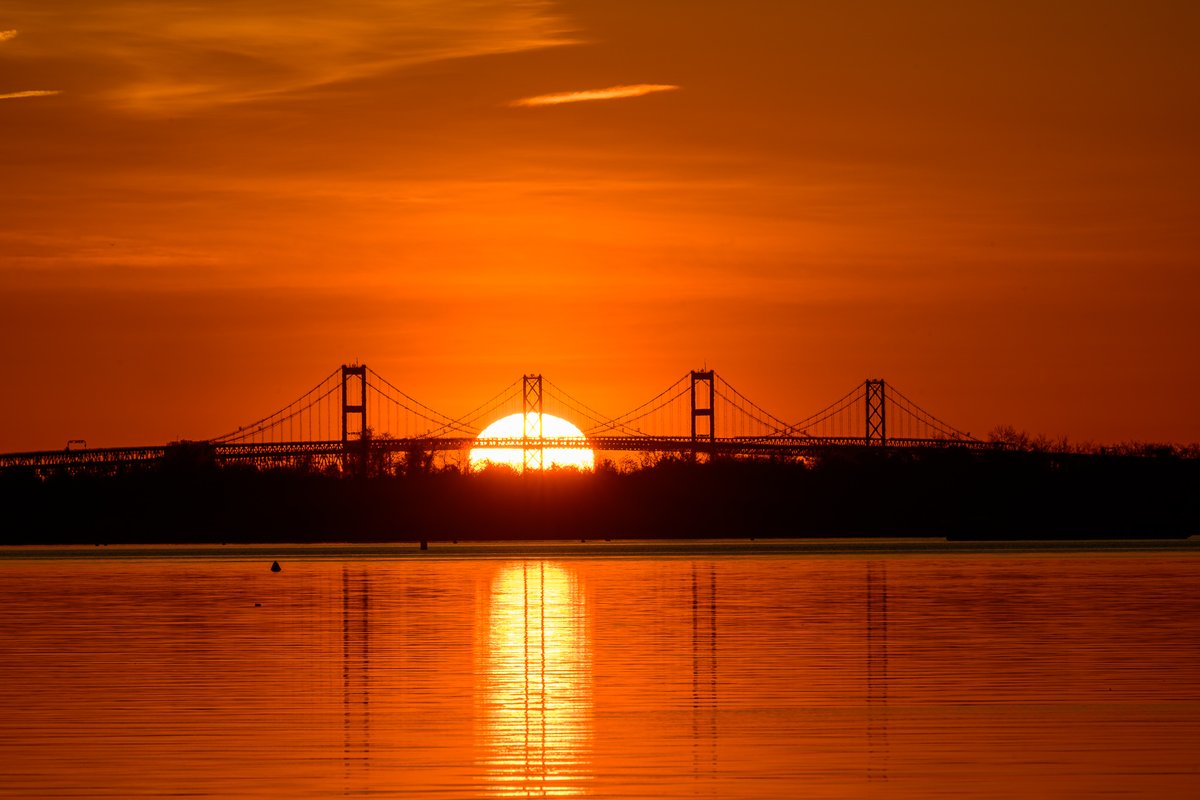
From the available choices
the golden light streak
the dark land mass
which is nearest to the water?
the golden light streak

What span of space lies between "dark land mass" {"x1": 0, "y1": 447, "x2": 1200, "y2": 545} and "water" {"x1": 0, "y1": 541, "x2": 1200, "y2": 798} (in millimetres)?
63554

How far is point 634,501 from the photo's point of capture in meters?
111

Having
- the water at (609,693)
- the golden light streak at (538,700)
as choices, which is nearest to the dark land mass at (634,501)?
the water at (609,693)

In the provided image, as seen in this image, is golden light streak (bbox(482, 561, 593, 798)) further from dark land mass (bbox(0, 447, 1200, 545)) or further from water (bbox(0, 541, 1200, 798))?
dark land mass (bbox(0, 447, 1200, 545))

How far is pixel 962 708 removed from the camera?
19172 mm

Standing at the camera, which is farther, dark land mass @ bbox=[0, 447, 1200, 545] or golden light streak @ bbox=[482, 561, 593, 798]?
dark land mass @ bbox=[0, 447, 1200, 545]

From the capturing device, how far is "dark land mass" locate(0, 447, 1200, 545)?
106 metres

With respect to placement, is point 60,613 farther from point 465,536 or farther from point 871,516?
point 871,516

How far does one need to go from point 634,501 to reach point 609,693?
90.0 meters

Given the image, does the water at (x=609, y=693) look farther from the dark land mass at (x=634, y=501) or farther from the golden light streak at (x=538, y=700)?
the dark land mass at (x=634, y=501)

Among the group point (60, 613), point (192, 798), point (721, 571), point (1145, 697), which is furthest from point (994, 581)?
point (192, 798)

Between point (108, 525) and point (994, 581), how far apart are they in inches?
2737

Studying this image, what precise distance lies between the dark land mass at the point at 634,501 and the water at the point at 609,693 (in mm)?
63554

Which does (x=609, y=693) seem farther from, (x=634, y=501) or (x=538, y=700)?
(x=634, y=501)
